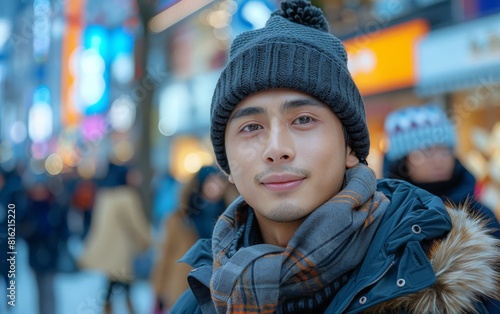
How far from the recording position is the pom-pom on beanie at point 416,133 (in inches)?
121

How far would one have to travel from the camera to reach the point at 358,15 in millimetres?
9641

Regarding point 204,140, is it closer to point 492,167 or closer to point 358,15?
point 358,15

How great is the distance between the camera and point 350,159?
1442 mm

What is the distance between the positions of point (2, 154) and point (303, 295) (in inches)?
365

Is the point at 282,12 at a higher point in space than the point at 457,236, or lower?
higher

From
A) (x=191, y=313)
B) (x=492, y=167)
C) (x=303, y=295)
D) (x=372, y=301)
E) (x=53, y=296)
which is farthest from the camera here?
(x=492, y=167)

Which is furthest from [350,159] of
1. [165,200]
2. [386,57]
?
[386,57]

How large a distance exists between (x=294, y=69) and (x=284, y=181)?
0.29m

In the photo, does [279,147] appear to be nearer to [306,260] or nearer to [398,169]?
[306,260]

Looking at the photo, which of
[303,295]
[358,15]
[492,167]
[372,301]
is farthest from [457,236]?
[358,15]

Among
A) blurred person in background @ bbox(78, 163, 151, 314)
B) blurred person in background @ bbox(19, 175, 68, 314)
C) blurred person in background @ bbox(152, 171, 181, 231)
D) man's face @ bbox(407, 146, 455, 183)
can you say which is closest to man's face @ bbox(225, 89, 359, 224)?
man's face @ bbox(407, 146, 455, 183)

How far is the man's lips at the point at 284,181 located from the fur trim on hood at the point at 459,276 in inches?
13.6

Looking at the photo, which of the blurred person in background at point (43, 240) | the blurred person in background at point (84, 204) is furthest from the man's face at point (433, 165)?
the blurred person in background at point (84, 204)

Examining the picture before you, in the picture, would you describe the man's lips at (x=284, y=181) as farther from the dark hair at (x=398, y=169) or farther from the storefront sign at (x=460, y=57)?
the storefront sign at (x=460, y=57)
